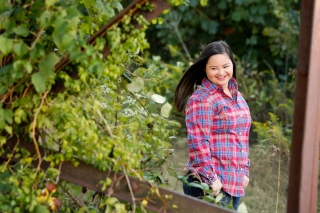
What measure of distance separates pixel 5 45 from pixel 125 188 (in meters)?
0.71

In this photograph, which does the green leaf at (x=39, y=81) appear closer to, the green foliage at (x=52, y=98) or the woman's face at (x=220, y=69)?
the green foliage at (x=52, y=98)

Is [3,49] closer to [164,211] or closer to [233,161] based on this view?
[164,211]

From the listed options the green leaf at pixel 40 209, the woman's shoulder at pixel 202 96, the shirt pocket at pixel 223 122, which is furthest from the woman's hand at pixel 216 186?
the green leaf at pixel 40 209

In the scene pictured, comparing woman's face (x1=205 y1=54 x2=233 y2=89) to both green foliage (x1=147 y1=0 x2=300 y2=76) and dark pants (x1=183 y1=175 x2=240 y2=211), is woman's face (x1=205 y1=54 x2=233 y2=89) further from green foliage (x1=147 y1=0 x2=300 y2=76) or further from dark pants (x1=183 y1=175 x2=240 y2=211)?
green foliage (x1=147 y1=0 x2=300 y2=76)

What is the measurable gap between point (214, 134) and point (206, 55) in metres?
0.47

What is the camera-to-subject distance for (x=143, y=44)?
271 centimetres

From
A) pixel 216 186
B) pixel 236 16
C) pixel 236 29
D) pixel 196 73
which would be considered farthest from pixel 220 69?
pixel 236 29

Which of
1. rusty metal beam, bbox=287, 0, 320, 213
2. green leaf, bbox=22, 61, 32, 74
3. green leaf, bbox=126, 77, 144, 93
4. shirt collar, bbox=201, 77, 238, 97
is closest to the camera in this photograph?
green leaf, bbox=22, 61, 32, 74

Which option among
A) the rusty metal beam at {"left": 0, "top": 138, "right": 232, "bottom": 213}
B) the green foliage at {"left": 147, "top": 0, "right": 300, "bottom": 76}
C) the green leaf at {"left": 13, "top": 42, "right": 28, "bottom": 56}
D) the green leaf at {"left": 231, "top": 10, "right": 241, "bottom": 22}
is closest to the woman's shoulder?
the rusty metal beam at {"left": 0, "top": 138, "right": 232, "bottom": 213}

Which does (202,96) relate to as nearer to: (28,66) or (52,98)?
(52,98)

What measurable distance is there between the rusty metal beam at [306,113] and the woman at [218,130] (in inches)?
38.6

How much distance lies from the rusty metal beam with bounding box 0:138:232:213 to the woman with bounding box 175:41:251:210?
0.84 meters

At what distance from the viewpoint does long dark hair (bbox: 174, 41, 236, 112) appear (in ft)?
12.4

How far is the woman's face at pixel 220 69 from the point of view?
373 cm
